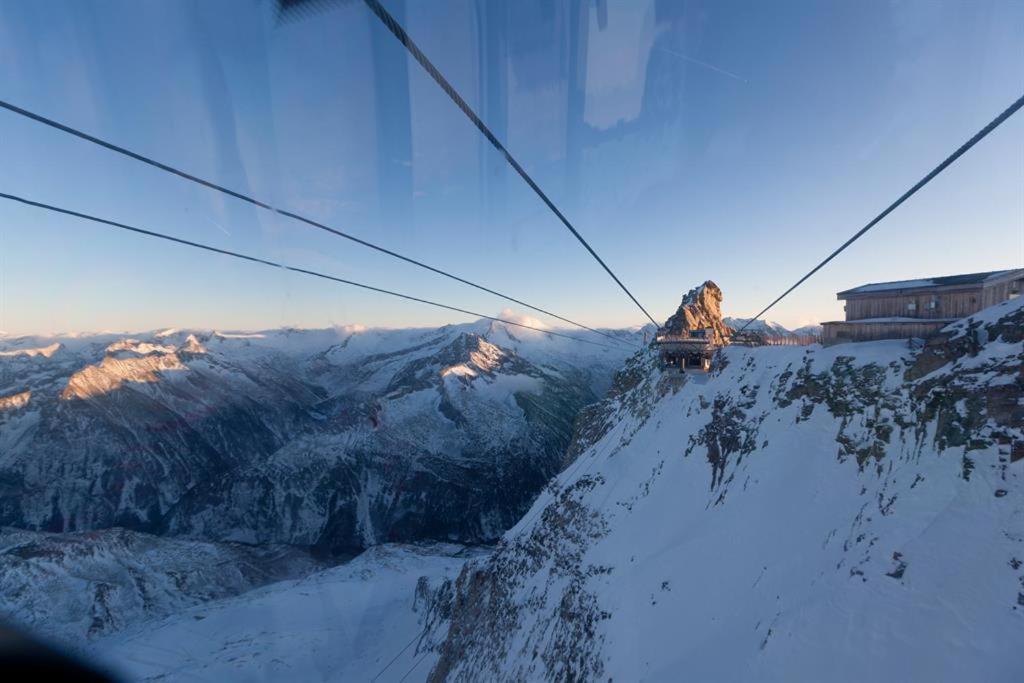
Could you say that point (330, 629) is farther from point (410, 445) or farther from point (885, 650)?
point (410, 445)

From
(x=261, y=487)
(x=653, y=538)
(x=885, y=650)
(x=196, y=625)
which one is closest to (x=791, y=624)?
(x=885, y=650)

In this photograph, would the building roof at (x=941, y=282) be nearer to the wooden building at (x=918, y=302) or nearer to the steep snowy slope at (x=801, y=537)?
the wooden building at (x=918, y=302)

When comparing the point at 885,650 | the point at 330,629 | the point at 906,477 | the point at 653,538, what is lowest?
the point at 330,629

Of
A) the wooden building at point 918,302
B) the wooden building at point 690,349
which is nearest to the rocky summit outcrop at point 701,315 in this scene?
the wooden building at point 690,349

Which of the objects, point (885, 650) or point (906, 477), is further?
point (906, 477)

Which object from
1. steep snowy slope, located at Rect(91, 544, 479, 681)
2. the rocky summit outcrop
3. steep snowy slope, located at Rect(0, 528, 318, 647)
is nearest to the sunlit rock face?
steep snowy slope, located at Rect(0, 528, 318, 647)
